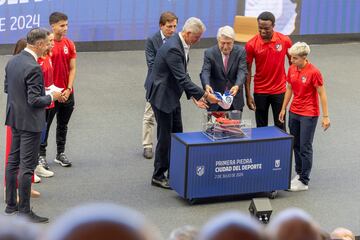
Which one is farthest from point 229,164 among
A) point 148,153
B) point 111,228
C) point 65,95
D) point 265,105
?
point 111,228

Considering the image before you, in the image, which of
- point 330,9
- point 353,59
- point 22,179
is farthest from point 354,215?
point 330,9

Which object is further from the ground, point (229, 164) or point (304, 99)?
point (304, 99)

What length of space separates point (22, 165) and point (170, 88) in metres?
1.70

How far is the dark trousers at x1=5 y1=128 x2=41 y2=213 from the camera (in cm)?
571

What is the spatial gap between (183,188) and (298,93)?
4.81ft

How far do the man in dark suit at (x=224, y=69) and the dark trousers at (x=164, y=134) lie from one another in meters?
0.39

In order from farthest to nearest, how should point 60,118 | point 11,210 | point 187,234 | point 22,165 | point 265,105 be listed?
Answer: point 265,105 < point 60,118 < point 11,210 < point 22,165 < point 187,234

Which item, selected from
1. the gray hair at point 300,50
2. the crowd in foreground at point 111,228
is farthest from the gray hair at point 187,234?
the gray hair at point 300,50

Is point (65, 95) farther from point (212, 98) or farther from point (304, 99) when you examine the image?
point (304, 99)

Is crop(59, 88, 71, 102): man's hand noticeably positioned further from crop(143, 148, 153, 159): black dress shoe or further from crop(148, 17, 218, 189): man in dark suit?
crop(143, 148, 153, 159): black dress shoe

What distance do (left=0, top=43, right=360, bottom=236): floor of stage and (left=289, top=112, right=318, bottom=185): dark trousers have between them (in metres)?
0.25

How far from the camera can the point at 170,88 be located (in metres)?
6.69

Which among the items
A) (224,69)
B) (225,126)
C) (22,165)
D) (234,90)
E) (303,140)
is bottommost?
(22,165)

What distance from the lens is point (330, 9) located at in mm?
14211
